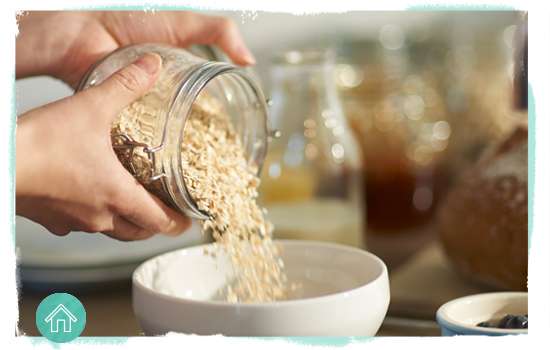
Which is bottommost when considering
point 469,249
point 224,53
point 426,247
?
point 426,247

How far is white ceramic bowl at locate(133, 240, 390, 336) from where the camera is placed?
433mm

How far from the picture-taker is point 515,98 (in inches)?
31.4

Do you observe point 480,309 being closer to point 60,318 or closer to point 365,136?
point 60,318

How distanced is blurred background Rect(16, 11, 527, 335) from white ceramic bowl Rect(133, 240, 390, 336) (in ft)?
0.24

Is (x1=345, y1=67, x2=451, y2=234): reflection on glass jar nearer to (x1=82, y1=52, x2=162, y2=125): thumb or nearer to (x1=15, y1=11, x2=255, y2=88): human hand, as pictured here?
Answer: (x1=15, y1=11, x2=255, y2=88): human hand

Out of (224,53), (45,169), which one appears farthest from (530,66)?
(45,169)

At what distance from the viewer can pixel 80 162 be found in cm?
48

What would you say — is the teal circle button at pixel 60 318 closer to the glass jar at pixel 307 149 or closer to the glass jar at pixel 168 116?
the glass jar at pixel 168 116

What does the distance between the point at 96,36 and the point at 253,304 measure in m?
0.44

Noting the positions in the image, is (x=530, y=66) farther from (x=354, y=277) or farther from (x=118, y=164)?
(x=118, y=164)

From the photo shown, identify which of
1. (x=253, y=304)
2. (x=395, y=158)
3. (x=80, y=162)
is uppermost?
(x=80, y=162)

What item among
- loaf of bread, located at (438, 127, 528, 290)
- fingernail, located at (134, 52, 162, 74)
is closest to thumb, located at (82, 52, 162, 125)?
fingernail, located at (134, 52, 162, 74)

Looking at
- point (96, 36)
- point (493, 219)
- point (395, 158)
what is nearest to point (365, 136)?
point (395, 158)

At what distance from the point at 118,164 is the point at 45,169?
6cm
